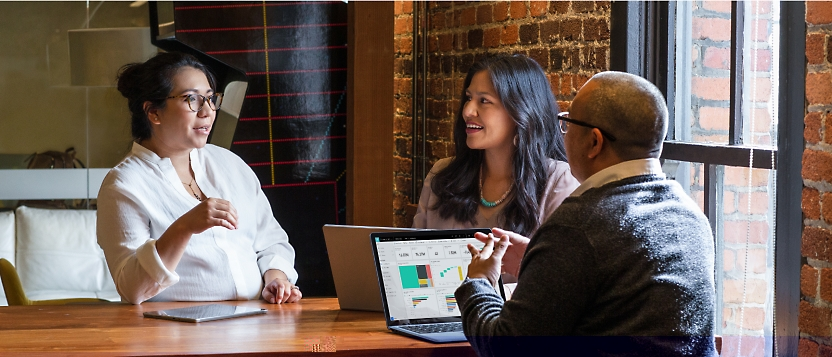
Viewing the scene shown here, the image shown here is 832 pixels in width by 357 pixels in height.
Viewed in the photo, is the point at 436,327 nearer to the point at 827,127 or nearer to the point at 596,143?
the point at 596,143

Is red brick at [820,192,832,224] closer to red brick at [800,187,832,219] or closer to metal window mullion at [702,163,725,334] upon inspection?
red brick at [800,187,832,219]

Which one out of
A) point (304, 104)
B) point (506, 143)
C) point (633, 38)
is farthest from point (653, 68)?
point (304, 104)

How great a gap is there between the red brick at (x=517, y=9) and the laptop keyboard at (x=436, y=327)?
5.27ft

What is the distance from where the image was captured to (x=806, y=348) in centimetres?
193

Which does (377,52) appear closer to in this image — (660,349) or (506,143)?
(506,143)

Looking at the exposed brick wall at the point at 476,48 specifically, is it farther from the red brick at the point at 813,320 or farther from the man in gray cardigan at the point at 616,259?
the man in gray cardigan at the point at 616,259

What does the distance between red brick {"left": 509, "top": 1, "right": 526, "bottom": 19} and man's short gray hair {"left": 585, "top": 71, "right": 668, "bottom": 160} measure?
5.97 ft

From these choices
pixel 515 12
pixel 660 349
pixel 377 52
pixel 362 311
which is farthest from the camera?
pixel 377 52

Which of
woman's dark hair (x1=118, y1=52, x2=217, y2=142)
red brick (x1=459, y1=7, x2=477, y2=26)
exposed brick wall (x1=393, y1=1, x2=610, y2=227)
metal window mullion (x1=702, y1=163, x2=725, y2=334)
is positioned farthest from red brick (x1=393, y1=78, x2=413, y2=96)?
metal window mullion (x1=702, y1=163, x2=725, y2=334)

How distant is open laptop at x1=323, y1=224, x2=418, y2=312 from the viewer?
2.19m

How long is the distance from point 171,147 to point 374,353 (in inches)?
42.3

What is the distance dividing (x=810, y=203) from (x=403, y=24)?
294cm

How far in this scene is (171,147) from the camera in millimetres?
2580

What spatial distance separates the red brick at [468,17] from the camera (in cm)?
373
